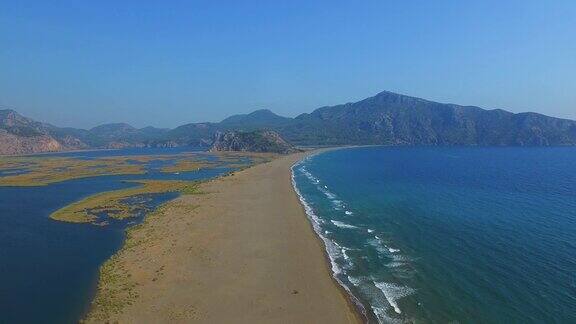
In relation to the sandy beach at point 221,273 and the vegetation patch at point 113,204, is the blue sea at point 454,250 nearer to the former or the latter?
the sandy beach at point 221,273

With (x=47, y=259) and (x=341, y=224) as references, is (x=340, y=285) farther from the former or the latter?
(x=47, y=259)

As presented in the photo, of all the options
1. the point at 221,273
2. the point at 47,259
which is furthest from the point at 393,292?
the point at 47,259

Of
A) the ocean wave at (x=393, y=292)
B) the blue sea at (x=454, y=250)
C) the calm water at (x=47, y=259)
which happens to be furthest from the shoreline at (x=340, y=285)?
the calm water at (x=47, y=259)

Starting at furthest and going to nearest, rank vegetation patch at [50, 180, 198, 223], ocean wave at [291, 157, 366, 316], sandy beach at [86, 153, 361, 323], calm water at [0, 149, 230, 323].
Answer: vegetation patch at [50, 180, 198, 223] < ocean wave at [291, 157, 366, 316] < calm water at [0, 149, 230, 323] < sandy beach at [86, 153, 361, 323]

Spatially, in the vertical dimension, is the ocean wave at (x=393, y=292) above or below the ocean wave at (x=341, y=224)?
below

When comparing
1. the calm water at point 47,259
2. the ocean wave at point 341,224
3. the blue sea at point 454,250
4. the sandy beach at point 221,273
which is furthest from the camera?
the ocean wave at point 341,224

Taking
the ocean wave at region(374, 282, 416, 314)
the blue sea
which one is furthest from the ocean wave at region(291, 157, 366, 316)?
the ocean wave at region(374, 282, 416, 314)

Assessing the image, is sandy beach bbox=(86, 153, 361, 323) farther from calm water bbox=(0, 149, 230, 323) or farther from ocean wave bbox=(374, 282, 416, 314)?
ocean wave bbox=(374, 282, 416, 314)

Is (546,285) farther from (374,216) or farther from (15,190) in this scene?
(15,190)
